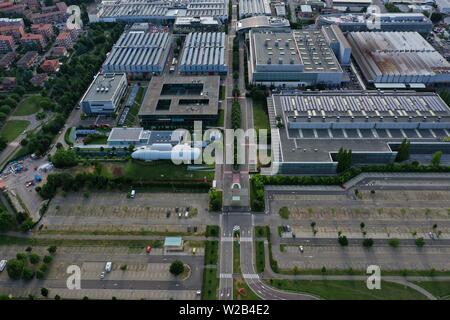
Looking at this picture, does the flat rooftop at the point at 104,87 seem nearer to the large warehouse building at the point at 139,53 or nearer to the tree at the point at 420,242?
the large warehouse building at the point at 139,53

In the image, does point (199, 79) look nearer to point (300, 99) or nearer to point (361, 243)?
point (300, 99)

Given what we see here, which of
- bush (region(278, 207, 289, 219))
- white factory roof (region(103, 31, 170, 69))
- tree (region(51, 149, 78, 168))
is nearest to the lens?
bush (region(278, 207, 289, 219))

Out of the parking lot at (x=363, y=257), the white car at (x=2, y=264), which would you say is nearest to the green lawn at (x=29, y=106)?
the white car at (x=2, y=264)

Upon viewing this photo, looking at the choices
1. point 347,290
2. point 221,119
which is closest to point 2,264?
point 221,119

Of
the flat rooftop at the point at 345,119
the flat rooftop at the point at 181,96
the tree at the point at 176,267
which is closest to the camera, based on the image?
the tree at the point at 176,267

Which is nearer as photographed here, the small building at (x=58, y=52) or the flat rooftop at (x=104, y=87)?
the flat rooftop at (x=104, y=87)

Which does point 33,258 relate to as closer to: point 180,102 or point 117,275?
point 117,275

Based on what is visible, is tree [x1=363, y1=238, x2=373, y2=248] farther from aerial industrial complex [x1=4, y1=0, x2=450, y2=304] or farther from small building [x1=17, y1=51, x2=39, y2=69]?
small building [x1=17, y1=51, x2=39, y2=69]

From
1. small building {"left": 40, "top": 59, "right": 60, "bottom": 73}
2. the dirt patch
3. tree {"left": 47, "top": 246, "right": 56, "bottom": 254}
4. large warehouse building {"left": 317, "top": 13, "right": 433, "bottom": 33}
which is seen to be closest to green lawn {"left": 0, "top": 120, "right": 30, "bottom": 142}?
small building {"left": 40, "top": 59, "right": 60, "bottom": 73}
